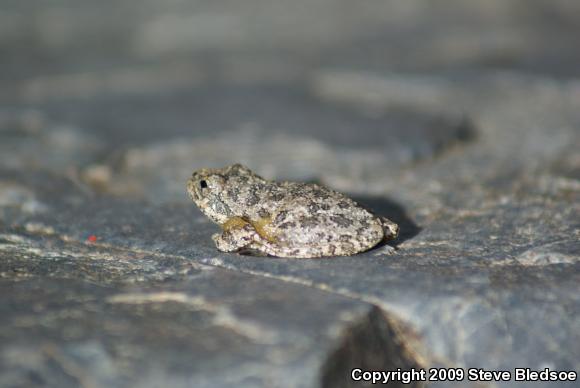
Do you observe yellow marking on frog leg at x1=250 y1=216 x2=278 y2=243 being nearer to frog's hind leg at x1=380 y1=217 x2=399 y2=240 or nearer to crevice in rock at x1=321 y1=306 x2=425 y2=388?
frog's hind leg at x1=380 y1=217 x2=399 y2=240

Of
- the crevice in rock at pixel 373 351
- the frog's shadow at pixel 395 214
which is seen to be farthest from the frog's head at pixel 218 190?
the crevice in rock at pixel 373 351

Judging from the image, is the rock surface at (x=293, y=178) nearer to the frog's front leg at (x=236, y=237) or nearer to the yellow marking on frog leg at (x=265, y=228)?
the frog's front leg at (x=236, y=237)

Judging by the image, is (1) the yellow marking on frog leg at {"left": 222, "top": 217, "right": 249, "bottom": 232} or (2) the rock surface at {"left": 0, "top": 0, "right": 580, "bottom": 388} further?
(1) the yellow marking on frog leg at {"left": 222, "top": 217, "right": 249, "bottom": 232}

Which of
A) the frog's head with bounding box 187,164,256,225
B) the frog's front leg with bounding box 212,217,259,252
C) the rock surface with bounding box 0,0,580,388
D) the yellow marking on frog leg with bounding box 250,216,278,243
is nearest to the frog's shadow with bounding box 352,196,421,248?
the rock surface with bounding box 0,0,580,388

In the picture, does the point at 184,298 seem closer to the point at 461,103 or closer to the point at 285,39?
the point at 461,103

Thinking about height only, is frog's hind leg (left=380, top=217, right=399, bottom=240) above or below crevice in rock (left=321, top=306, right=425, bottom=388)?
above

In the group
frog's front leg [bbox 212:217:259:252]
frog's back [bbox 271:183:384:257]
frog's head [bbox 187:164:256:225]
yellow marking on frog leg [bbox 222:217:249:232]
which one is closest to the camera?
frog's back [bbox 271:183:384:257]

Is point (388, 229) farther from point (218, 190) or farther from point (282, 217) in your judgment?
point (218, 190)
